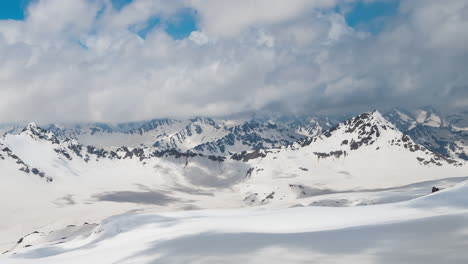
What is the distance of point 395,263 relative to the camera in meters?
13.5

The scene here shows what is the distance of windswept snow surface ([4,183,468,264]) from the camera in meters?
15.3

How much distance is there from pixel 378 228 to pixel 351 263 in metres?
6.81

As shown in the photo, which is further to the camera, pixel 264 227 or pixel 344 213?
pixel 344 213

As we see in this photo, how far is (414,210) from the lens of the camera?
2700cm

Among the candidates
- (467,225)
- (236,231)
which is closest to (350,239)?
(467,225)

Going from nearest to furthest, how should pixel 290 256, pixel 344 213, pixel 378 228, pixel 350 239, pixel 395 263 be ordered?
pixel 395 263
pixel 290 256
pixel 350 239
pixel 378 228
pixel 344 213

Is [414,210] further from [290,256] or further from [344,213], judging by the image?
[290,256]

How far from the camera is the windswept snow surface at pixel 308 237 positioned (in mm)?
15289

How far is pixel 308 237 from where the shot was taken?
20266 mm

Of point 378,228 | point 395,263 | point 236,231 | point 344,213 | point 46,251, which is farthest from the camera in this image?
point 46,251

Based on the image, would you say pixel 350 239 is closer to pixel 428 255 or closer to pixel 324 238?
pixel 324 238

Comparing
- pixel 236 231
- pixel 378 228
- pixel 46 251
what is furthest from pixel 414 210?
pixel 46 251


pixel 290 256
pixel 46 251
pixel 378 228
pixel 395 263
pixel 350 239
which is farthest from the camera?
pixel 46 251

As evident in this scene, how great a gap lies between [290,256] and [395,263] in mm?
4472
